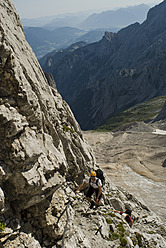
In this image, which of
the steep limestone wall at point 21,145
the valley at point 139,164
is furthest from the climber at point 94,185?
the valley at point 139,164

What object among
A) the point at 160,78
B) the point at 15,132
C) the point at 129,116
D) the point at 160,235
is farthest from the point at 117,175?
the point at 160,78

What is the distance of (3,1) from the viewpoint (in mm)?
17812

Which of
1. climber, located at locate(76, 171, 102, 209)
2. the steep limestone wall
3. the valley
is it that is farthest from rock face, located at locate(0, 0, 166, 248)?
the valley

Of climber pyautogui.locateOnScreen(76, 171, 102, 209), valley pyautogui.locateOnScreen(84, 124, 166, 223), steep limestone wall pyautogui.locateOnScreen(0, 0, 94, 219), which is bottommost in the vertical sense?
valley pyautogui.locateOnScreen(84, 124, 166, 223)

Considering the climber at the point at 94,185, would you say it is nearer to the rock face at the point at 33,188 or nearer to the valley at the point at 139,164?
the rock face at the point at 33,188

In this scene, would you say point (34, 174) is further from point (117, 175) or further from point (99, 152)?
point (99, 152)

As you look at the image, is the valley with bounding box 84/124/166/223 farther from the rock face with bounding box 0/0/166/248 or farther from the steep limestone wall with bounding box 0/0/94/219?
the steep limestone wall with bounding box 0/0/94/219

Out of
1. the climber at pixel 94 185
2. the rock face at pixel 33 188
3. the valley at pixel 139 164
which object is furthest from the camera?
the valley at pixel 139 164

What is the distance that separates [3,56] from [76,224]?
12.7 meters

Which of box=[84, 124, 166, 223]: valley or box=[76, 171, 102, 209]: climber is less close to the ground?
box=[76, 171, 102, 209]: climber

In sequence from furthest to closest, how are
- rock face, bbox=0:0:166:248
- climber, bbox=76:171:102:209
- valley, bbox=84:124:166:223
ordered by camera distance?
valley, bbox=84:124:166:223, climber, bbox=76:171:102:209, rock face, bbox=0:0:166:248

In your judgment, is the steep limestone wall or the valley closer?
the steep limestone wall

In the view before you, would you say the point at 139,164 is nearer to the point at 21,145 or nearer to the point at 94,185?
the point at 94,185

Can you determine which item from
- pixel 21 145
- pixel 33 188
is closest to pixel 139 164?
pixel 33 188
